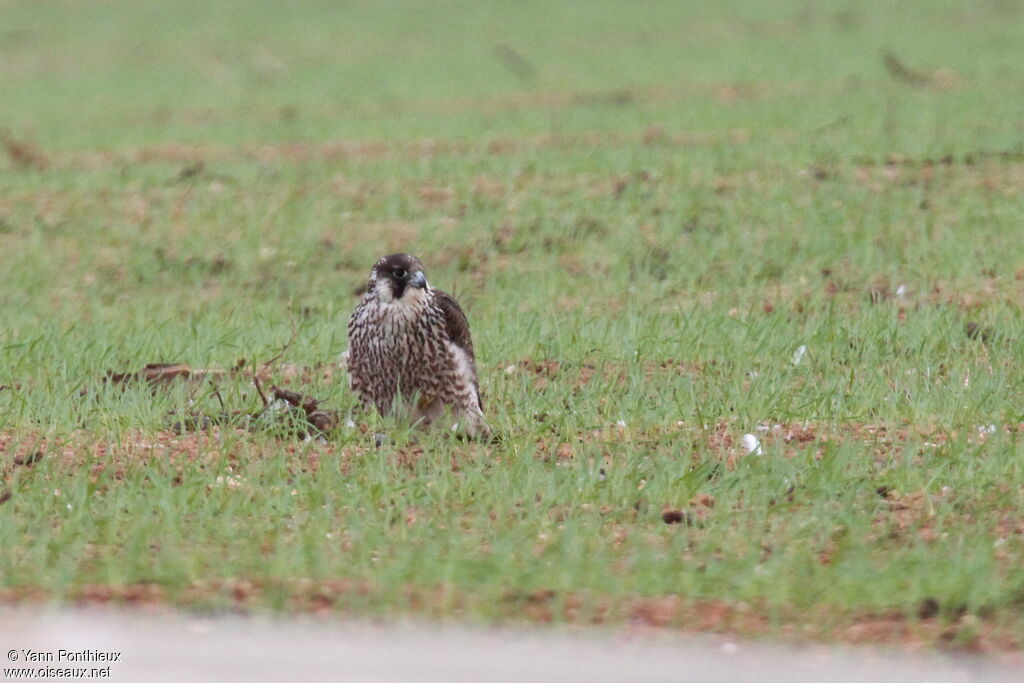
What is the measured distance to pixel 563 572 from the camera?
5059 millimetres

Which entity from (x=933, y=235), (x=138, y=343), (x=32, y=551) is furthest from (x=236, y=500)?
(x=933, y=235)

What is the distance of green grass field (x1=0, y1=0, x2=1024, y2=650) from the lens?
5.10 m

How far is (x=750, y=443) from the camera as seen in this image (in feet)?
22.3

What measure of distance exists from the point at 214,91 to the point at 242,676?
21.1 metres

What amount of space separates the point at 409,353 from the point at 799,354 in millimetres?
2178

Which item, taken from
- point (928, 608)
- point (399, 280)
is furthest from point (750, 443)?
point (928, 608)

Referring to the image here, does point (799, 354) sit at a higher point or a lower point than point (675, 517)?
higher

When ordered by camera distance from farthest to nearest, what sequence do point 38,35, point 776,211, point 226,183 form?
point 38,35, point 226,183, point 776,211

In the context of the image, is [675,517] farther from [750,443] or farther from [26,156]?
[26,156]

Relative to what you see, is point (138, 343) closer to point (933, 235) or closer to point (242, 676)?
point (933, 235)

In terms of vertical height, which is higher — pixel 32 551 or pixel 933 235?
pixel 933 235

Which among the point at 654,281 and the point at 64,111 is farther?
the point at 64,111

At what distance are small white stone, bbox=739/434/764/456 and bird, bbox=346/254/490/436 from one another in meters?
1.11

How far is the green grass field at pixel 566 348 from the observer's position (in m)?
5.10
